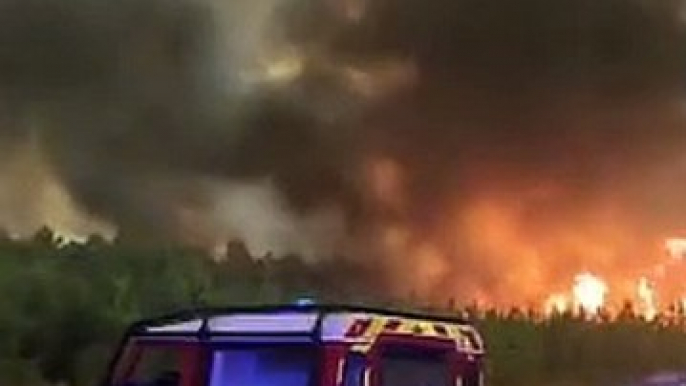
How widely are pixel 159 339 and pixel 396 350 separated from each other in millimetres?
1882

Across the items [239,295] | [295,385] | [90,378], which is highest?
[239,295]

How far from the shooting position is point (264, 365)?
14.0 metres

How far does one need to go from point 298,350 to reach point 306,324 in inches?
8.2

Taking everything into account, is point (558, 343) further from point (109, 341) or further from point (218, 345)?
point (218, 345)

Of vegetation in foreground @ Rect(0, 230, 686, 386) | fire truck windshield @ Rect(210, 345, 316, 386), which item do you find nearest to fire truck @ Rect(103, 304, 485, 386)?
fire truck windshield @ Rect(210, 345, 316, 386)

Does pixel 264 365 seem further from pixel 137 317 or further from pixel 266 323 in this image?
pixel 137 317

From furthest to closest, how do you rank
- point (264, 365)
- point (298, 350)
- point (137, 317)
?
point (137, 317) → point (264, 365) → point (298, 350)

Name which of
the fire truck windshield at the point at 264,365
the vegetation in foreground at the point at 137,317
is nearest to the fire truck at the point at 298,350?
the fire truck windshield at the point at 264,365

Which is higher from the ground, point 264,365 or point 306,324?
point 306,324

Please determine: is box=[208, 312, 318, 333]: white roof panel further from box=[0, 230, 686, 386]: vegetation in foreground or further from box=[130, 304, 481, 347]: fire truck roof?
box=[0, 230, 686, 386]: vegetation in foreground

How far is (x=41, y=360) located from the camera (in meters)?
43.7

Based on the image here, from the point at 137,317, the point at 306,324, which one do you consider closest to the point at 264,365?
the point at 306,324

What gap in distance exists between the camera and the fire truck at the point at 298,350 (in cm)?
1370

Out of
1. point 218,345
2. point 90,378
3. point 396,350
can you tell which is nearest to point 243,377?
point 218,345
